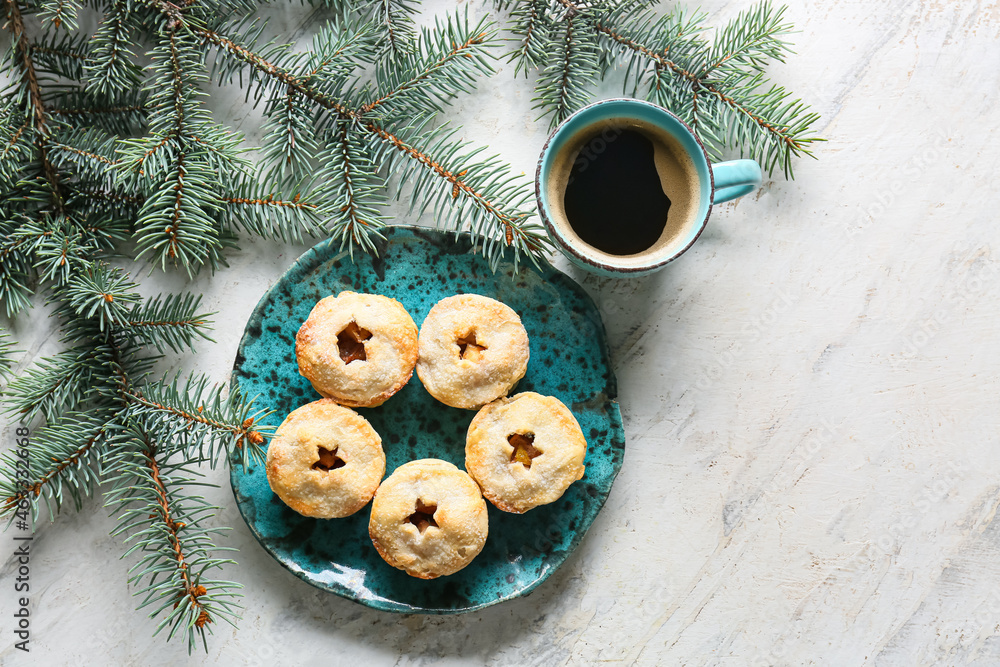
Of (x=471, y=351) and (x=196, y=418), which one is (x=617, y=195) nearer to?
(x=471, y=351)

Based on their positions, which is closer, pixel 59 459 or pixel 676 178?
pixel 59 459

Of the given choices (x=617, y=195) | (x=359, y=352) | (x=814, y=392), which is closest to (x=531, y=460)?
(x=359, y=352)

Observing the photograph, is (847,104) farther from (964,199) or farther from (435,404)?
(435,404)

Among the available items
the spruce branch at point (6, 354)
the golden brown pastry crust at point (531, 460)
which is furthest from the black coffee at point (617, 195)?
the spruce branch at point (6, 354)

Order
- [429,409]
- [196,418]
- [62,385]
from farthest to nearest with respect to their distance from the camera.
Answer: [429,409] < [62,385] < [196,418]

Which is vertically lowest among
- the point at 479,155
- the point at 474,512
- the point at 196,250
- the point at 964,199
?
the point at 474,512

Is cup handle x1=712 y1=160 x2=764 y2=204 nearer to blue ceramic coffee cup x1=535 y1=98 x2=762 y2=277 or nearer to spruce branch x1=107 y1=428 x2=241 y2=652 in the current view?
blue ceramic coffee cup x1=535 y1=98 x2=762 y2=277

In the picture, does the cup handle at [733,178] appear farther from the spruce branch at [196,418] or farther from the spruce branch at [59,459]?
the spruce branch at [59,459]

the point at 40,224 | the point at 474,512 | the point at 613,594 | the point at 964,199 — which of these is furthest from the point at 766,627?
the point at 40,224
